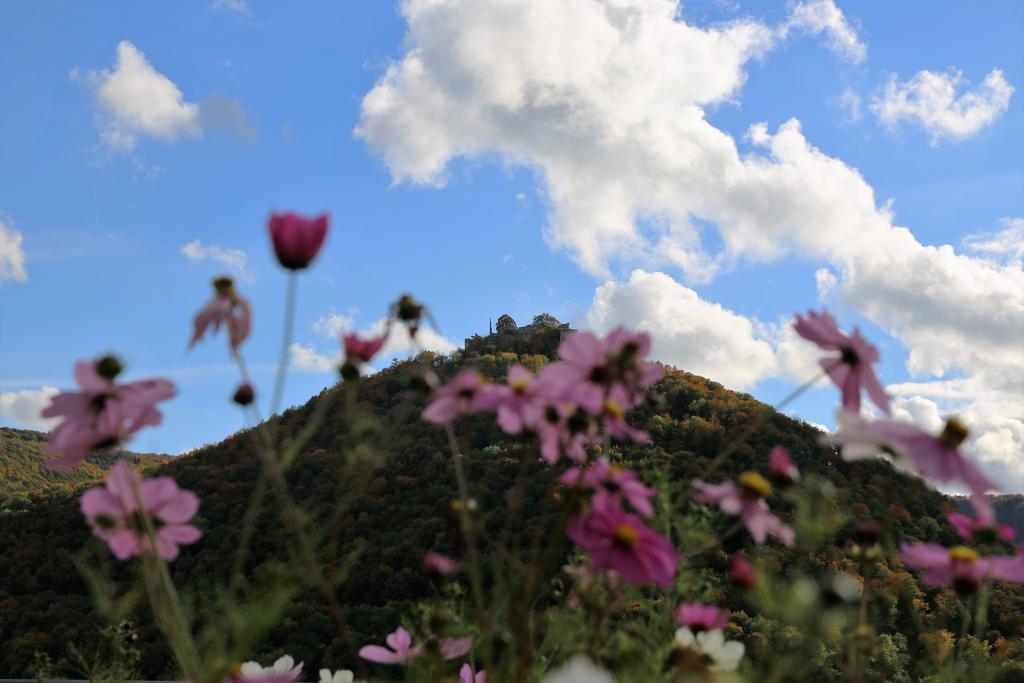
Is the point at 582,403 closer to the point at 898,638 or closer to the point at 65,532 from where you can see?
the point at 898,638

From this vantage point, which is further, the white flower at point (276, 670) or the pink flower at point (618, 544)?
the white flower at point (276, 670)

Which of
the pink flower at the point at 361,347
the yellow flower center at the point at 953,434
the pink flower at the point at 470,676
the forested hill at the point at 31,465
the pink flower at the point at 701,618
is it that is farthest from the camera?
the forested hill at the point at 31,465

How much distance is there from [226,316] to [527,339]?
15887 mm

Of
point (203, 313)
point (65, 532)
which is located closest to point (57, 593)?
point (65, 532)

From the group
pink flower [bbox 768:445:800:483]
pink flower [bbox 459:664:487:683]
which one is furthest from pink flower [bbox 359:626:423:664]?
pink flower [bbox 768:445:800:483]

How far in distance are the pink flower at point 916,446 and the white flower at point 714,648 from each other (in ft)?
1.27

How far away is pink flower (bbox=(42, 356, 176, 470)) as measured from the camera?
988 millimetres

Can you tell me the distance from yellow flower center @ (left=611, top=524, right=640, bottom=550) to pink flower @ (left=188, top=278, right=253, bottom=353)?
54 cm

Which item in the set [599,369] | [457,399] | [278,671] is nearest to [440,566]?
[457,399]

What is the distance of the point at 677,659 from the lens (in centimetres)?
104

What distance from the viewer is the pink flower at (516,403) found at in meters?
1.01

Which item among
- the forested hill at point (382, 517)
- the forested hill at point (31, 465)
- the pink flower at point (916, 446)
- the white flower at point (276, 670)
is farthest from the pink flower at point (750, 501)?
the forested hill at point (31, 465)

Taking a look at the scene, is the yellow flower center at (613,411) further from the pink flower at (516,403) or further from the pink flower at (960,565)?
the pink flower at (960,565)

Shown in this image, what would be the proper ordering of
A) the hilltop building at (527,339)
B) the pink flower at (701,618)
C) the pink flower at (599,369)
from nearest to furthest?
the pink flower at (599,369) < the pink flower at (701,618) < the hilltop building at (527,339)
